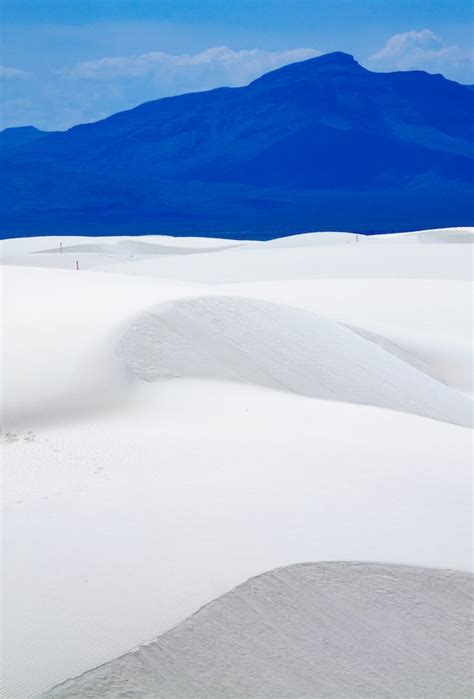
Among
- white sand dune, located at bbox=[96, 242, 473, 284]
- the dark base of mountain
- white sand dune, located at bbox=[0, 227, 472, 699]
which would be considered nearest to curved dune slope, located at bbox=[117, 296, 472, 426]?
white sand dune, located at bbox=[0, 227, 472, 699]

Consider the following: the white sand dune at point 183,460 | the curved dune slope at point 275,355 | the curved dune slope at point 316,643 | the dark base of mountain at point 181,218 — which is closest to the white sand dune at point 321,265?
the white sand dune at point 183,460

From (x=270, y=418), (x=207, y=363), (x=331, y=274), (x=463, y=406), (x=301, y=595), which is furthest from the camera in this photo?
(x=331, y=274)

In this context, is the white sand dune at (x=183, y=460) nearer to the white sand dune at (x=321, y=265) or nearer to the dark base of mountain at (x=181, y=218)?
the white sand dune at (x=321, y=265)

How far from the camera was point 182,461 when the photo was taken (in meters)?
7.72

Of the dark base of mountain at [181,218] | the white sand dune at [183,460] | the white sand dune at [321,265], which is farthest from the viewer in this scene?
the dark base of mountain at [181,218]

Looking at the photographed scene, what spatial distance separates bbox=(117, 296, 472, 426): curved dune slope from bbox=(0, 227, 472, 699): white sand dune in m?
0.03

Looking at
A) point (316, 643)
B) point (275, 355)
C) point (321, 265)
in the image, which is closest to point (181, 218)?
point (321, 265)

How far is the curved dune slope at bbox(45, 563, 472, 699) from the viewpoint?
5031 mm

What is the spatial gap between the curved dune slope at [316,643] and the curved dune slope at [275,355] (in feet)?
15.0

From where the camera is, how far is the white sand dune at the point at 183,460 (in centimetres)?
560

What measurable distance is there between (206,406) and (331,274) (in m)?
24.6

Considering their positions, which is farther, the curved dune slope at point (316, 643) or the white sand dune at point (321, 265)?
the white sand dune at point (321, 265)

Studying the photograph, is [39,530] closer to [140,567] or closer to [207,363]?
[140,567]

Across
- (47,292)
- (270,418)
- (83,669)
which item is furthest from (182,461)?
(47,292)
